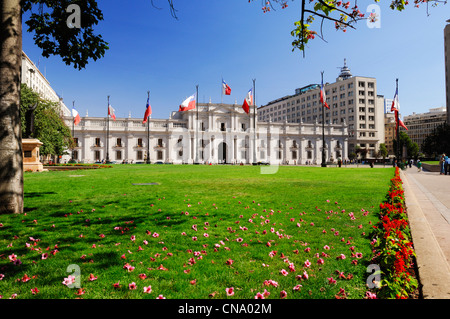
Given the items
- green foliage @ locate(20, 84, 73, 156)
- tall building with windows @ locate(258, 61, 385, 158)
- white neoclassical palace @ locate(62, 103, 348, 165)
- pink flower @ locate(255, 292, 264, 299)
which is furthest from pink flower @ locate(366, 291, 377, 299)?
tall building with windows @ locate(258, 61, 385, 158)

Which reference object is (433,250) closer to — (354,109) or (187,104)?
(187,104)

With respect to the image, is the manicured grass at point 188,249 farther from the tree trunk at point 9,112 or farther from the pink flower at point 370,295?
the tree trunk at point 9,112

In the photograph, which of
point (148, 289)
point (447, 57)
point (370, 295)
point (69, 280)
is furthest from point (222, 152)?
point (370, 295)

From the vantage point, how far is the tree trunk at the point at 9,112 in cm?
560

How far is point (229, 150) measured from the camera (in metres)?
74.9

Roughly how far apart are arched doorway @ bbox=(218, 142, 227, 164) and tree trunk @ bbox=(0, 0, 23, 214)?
6757cm

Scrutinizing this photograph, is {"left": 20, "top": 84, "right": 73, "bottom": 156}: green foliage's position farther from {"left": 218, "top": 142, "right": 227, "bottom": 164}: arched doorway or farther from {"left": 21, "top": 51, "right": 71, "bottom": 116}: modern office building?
{"left": 218, "top": 142, "right": 227, "bottom": 164}: arched doorway

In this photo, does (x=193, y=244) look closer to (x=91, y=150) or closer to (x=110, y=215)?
(x=110, y=215)

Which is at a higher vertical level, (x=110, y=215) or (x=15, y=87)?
(x=15, y=87)

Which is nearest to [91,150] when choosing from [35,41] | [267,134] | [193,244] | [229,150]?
[229,150]

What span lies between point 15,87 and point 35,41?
A: 2.88 metres

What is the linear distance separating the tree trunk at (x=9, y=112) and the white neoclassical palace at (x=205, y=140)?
56224mm

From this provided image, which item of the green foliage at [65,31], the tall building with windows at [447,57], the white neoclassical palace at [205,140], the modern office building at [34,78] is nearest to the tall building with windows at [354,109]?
the white neoclassical palace at [205,140]
